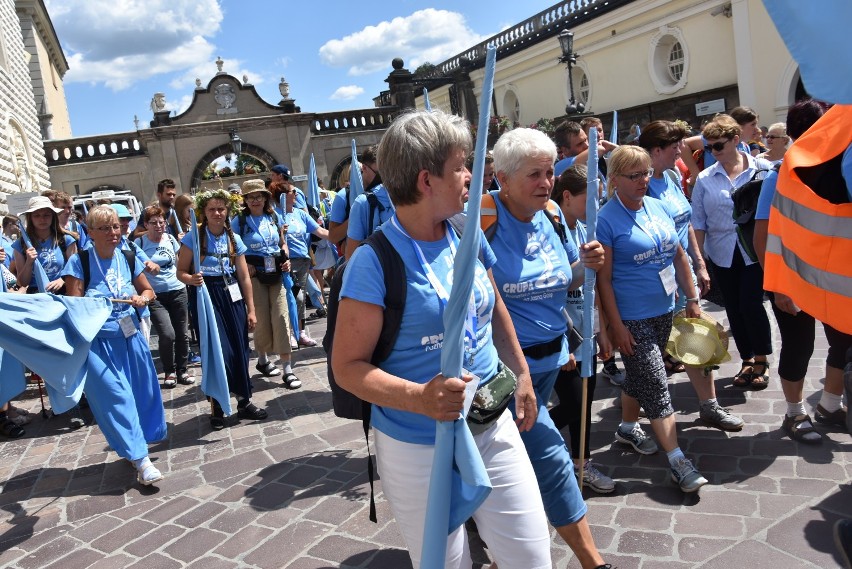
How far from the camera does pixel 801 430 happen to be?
4.52 meters

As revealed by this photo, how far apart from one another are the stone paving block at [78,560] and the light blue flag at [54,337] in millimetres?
1116

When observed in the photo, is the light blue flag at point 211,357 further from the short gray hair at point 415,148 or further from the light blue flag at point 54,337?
the short gray hair at point 415,148

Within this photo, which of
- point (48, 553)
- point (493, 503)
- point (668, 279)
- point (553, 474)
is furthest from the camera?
point (668, 279)

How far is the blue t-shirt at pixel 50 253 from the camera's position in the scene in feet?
23.8

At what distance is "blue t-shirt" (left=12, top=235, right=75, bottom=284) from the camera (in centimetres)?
725

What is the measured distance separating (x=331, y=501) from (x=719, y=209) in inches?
148

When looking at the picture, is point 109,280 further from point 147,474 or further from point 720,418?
point 720,418

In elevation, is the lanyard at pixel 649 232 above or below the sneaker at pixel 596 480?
above

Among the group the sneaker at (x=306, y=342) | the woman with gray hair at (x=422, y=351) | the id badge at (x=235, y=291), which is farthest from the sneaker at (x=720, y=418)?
the sneaker at (x=306, y=342)

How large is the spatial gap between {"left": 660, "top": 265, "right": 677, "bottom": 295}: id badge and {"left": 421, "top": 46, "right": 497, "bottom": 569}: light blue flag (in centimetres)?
259

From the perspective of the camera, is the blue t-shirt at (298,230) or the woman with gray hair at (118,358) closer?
the woman with gray hair at (118,358)

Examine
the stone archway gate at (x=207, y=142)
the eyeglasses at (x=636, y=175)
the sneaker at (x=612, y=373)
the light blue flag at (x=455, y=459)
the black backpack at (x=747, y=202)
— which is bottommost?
the sneaker at (x=612, y=373)

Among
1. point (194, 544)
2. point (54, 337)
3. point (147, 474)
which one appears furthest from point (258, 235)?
point (194, 544)

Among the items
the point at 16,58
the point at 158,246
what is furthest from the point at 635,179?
the point at 16,58
